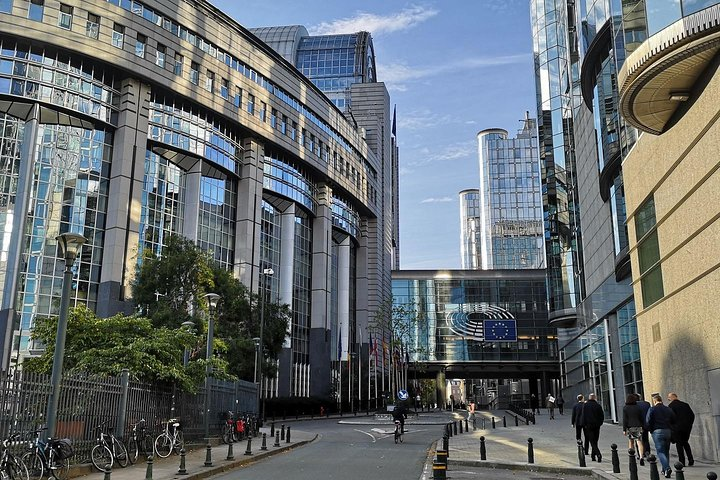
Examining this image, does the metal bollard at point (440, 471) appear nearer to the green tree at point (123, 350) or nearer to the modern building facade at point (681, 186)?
the modern building facade at point (681, 186)

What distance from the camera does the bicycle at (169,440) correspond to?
1942cm

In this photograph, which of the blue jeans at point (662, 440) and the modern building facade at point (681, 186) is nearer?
the blue jeans at point (662, 440)

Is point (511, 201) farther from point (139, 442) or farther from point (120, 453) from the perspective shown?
point (120, 453)

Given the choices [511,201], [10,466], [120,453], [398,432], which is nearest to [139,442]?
[120,453]

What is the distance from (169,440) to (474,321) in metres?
86.9

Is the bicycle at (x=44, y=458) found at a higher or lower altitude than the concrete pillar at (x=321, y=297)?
lower

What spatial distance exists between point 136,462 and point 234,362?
21691 millimetres

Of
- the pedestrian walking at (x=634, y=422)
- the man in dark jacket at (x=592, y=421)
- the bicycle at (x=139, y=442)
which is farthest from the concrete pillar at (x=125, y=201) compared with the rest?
the pedestrian walking at (x=634, y=422)

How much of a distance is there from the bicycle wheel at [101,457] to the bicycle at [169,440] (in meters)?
3.06

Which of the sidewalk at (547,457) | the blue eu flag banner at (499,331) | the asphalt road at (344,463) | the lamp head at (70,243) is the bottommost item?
the asphalt road at (344,463)

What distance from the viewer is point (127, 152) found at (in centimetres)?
5247

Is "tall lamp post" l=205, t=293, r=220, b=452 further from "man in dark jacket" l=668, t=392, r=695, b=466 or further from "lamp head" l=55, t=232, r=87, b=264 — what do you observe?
"man in dark jacket" l=668, t=392, r=695, b=466

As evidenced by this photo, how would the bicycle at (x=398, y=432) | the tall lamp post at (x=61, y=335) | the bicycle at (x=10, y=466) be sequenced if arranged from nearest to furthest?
the bicycle at (x=10, y=466) < the tall lamp post at (x=61, y=335) < the bicycle at (x=398, y=432)

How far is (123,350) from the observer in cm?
2056
